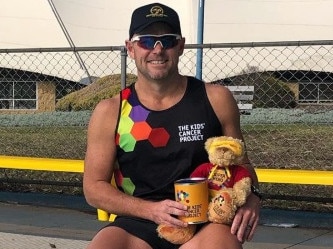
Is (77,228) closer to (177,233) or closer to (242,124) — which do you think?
(177,233)

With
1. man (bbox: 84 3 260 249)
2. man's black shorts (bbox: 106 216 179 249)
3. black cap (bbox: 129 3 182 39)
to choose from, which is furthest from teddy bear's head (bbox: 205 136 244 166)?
black cap (bbox: 129 3 182 39)

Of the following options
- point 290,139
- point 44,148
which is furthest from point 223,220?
point 290,139

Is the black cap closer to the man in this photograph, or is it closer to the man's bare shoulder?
the man

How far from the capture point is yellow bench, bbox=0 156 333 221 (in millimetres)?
5270

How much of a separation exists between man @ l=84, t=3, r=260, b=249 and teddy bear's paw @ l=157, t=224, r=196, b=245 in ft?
0.28

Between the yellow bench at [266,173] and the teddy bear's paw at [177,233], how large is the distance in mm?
2126

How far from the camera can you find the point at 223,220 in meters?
2.78

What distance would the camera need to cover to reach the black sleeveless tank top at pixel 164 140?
309 cm

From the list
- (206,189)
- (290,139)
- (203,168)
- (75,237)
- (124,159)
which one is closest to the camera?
(206,189)

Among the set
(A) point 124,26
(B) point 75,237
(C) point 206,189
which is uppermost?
(A) point 124,26

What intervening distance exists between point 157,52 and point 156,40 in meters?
0.05

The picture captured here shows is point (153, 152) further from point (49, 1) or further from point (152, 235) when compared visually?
point (49, 1)

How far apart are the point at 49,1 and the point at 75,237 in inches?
1595

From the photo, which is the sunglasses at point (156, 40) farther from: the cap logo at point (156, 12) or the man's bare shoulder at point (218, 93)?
the man's bare shoulder at point (218, 93)
